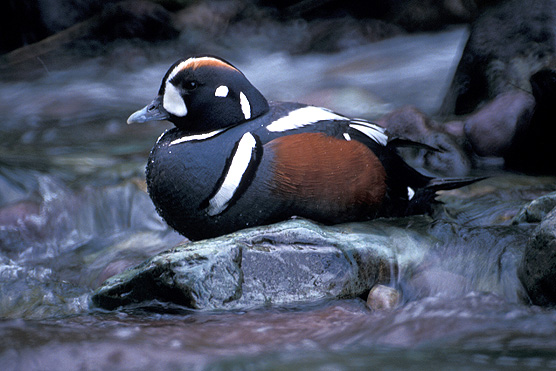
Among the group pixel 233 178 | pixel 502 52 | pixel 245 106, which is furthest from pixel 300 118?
pixel 502 52

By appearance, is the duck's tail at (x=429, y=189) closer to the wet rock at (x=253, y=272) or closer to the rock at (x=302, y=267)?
the rock at (x=302, y=267)

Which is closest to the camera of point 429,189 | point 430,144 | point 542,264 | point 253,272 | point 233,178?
point 542,264

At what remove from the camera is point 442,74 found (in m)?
8.47

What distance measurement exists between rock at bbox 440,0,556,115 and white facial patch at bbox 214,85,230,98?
3399 millimetres

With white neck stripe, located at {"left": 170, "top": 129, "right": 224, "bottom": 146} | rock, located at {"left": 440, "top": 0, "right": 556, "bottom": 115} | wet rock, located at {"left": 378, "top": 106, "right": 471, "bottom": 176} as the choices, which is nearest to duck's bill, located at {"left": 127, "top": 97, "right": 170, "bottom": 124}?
white neck stripe, located at {"left": 170, "top": 129, "right": 224, "bottom": 146}

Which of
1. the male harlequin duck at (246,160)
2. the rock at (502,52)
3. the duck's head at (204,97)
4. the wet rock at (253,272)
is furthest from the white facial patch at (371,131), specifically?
the rock at (502,52)

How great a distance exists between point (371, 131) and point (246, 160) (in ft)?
3.11

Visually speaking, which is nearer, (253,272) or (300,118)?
(253,272)

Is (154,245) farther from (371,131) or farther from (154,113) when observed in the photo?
(371,131)

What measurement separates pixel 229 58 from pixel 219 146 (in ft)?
22.8

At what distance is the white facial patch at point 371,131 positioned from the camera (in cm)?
398

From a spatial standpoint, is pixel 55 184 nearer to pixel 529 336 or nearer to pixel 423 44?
pixel 529 336

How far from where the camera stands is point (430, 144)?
583 centimetres

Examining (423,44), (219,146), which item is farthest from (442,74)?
(219,146)
